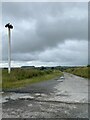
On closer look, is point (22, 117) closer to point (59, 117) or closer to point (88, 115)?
point (59, 117)

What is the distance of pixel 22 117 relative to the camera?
30.1 feet

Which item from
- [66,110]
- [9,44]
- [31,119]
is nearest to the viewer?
[31,119]

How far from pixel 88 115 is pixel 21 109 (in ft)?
10.3

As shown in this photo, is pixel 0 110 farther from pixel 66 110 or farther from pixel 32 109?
pixel 66 110

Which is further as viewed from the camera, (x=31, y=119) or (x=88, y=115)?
(x=88, y=115)

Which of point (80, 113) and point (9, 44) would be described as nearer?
point (80, 113)

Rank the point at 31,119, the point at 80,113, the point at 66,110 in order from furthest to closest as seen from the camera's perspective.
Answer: the point at 66,110 → the point at 80,113 → the point at 31,119

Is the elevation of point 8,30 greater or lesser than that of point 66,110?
greater

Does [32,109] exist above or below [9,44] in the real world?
below

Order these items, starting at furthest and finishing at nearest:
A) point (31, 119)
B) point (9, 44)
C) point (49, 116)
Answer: point (9, 44) → point (49, 116) → point (31, 119)

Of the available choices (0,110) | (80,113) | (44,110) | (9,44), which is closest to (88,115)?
(80,113)

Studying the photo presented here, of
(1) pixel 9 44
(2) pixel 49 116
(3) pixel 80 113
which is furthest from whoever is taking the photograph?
(1) pixel 9 44

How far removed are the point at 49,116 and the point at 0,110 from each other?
252cm

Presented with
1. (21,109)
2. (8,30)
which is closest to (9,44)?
(8,30)
